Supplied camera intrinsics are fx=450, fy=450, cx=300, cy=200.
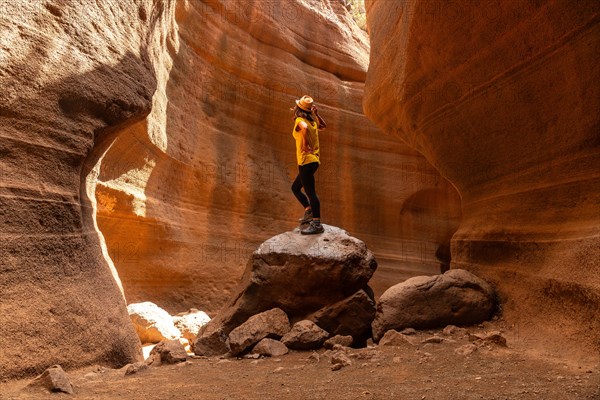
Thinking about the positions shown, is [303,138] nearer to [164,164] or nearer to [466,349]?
[466,349]

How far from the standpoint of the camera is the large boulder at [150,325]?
6047 millimetres

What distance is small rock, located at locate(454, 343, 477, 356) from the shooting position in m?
3.26

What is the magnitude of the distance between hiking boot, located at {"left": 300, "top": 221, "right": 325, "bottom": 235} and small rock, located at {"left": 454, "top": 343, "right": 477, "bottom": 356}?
195 centimetres

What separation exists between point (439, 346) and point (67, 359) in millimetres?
2769

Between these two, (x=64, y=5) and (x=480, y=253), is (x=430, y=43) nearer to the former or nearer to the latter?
(x=480, y=253)

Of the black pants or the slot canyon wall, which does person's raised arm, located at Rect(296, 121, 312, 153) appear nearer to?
the black pants

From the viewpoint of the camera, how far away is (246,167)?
378 inches

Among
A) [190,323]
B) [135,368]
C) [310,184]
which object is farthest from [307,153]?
[190,323]

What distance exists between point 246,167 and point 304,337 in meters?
6.16

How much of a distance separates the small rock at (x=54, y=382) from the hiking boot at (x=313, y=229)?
108 inches

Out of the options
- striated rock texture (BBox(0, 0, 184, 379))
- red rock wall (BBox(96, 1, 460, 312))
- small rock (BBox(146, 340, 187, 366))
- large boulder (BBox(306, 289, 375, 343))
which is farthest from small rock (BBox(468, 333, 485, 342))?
red rock wall (BBox(96, 1, 460, 312))

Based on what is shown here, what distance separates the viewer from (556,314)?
3.77 m

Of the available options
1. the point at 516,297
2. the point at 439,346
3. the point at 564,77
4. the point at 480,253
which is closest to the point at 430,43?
the point at 564,77

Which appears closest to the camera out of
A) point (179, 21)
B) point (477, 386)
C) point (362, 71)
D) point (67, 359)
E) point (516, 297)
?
point (477, 386)
